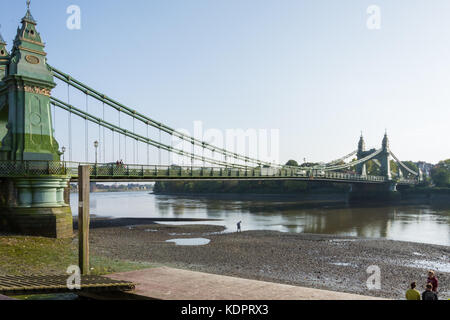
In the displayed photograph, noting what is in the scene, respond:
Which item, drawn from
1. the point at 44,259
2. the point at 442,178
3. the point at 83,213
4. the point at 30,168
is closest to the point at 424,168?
the point at 442,178

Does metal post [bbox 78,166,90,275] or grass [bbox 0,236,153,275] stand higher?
metal post [bbox 78,166,90,275]

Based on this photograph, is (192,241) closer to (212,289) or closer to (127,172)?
(127,172)

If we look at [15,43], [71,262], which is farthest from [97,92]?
[71,262]

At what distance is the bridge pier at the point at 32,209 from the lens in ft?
81.5

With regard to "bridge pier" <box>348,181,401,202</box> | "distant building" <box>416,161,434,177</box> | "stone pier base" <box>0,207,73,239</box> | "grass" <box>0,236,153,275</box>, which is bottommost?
"bridge pier" <box>348,181,401,202</box>

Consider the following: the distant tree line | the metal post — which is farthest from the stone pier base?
the distant tree line

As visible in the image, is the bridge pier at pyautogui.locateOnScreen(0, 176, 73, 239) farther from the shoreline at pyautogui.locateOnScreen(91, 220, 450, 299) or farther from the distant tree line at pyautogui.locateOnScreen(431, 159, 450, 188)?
the distant tree line at pyautogui.locateOnScreen(431, 159, 450, 188)

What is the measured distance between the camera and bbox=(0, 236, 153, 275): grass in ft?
49.8

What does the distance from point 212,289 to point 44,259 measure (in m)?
10.9

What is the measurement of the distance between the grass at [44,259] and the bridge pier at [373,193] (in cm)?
7641

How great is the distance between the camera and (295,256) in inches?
953

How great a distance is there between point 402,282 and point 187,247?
14218 mm

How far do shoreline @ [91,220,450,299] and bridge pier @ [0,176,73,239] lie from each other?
2.94 metres

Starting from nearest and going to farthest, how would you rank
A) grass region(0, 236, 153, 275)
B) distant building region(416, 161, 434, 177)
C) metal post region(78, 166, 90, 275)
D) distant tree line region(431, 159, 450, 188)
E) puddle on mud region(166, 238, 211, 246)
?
metal post region(78, 166, 90, 275) < grass region(0, 236, 153, 275) < puddle on mud region(166, 238, 211, 246) < distant tree line region(431, 159, 450, 188) < distant building region(416, 161, 434, 177)
